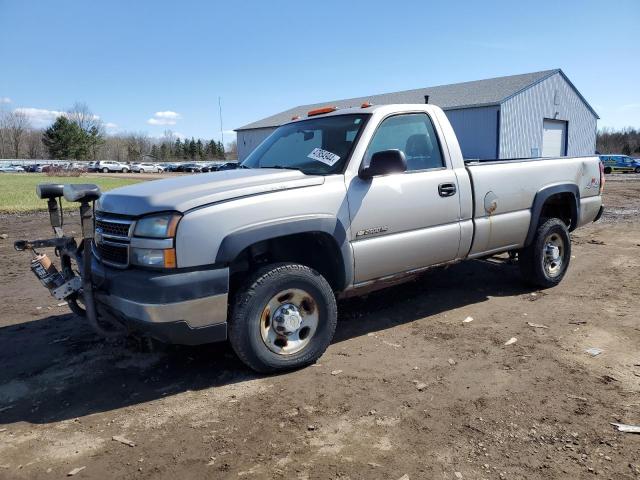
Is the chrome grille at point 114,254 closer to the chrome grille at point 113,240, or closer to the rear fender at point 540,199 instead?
the chrome grille at point 113,240

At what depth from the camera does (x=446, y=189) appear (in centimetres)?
461

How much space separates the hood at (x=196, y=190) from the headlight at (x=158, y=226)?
0.18 feet

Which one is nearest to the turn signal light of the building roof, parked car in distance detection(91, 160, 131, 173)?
the building roof

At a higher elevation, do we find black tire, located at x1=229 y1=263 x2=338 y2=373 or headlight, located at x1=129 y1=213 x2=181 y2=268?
headlight, located at x1=129 y1=213 x2=181 y2=268

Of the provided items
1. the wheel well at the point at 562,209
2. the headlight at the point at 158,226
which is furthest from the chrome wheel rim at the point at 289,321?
the wheel well at the point at 562,209

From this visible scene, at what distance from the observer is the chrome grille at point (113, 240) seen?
352 cm

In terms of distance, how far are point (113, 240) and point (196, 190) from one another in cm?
72

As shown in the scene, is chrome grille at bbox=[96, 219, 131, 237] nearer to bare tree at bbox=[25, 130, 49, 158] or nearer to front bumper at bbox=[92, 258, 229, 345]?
front bumper at bbox=[92, 258, 229, 345]

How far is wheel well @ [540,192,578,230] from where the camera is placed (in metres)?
6.02

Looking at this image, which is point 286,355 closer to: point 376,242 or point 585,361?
point 376,242

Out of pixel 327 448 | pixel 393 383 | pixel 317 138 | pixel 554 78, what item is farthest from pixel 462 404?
pixel 554 78

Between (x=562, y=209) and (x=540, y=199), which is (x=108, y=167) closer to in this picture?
(x=562, y=209)

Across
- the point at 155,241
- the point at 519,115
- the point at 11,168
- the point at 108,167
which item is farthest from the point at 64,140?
the point at 155,241

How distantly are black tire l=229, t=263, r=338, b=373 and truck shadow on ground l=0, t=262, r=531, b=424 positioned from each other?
0.84 feet
